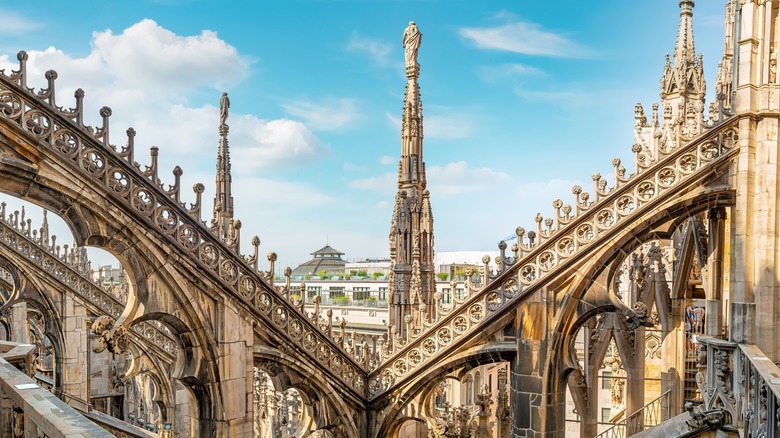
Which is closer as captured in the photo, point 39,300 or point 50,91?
point 50,91

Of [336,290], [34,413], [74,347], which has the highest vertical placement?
[34,413]

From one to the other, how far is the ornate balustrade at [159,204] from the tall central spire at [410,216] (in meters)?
3.59

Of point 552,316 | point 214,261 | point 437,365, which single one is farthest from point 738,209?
point 214,261

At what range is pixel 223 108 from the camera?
19828 millimetres

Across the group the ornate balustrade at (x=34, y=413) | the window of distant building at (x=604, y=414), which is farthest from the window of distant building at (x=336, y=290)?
the ornate balustrade at (x=34, y=413)

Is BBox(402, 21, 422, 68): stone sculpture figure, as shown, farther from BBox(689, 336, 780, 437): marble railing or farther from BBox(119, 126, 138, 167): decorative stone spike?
BBox(689, 336, 780, 437): marble railing

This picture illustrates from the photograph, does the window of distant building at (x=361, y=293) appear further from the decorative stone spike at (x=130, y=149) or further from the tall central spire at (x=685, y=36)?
the decorative stone spike at (x=130, y=149)

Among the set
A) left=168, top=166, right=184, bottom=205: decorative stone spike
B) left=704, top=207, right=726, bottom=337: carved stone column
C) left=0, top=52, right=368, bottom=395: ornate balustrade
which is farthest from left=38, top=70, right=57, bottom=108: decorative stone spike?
left=704, top=207, right=726, bottom=337: carved stone column

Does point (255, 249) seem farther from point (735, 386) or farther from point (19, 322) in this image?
point (19, 322)

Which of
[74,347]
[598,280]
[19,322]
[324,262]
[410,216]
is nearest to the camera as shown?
[598,280]

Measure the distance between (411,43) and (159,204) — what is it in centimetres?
817

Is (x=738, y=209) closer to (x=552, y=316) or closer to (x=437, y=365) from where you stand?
(x=552, y=316)

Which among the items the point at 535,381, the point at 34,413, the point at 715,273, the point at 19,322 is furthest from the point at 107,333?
the point at 19,322

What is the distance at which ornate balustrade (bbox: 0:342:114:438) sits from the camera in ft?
10.6
